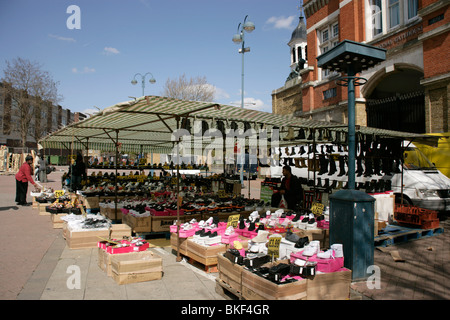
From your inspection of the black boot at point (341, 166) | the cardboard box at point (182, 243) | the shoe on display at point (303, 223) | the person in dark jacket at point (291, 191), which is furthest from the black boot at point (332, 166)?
the cardboard box at point (182, 243)

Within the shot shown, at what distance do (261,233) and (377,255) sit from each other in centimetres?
286

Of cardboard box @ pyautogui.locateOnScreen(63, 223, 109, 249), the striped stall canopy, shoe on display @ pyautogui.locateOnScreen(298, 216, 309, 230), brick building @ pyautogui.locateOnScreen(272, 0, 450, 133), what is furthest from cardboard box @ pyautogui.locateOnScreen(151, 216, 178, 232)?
brick building @ pyautogui.locateOnScreen(272, 0, 450, 133)

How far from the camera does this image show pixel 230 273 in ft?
12.9

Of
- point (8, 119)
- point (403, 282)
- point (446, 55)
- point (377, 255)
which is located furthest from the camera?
point (8, 119)

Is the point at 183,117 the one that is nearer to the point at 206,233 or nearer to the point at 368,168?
the point at 206,233

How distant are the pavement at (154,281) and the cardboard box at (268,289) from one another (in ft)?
2.31

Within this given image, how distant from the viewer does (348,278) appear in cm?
374

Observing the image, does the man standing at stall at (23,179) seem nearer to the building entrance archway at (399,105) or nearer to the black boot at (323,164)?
the black boot at (323,164)

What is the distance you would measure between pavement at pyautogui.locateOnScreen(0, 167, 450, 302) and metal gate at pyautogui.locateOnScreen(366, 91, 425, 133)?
11362 mm

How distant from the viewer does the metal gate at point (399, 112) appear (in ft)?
53.1

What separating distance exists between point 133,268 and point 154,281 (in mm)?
394

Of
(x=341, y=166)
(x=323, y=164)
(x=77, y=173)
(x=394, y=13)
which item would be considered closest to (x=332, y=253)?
(x=341, y=166)
